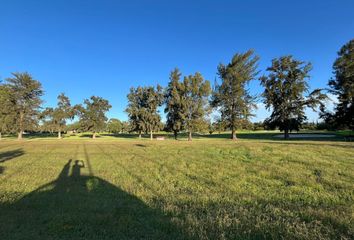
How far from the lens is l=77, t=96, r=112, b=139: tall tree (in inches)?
2995

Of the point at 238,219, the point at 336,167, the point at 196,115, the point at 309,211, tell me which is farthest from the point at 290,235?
the point at 196,115

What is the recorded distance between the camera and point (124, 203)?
5984 mm

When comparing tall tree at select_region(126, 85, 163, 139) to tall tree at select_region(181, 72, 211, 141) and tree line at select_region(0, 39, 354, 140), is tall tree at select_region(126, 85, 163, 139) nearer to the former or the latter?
tree line at select_region(0, 39, 354, 140)

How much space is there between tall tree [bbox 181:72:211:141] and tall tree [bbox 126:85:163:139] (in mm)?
13727

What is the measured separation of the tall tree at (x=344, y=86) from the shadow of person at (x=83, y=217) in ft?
131

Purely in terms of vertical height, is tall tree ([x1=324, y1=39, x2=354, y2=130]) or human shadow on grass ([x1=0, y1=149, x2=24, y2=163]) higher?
tall tree ([x1=324, y1=39, x2=354, y2=130])

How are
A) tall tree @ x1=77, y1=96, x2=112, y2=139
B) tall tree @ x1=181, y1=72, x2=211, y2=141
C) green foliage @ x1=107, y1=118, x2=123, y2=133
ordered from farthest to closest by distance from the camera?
green foliage @ x1=107, y1=118, x2=123, y2=133 → tall tree @ x1=77, y1=96, x2=112, y2=139 → tall tree @ x1=181, y1=72, x2=211, y2=141

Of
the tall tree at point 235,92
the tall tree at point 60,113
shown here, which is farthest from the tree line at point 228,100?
the tall tree at point 60,113

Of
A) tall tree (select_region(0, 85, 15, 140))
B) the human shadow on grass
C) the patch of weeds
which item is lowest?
the patch of weeds

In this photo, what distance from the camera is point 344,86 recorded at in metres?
35.9

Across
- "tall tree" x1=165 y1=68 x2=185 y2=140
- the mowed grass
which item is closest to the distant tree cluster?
"tall tree" x1=165 y1=68 x2=185 y2=140

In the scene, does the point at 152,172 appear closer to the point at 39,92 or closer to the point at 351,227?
the point at 351,227

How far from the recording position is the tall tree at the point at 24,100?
58.3m

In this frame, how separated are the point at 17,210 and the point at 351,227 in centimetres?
691
